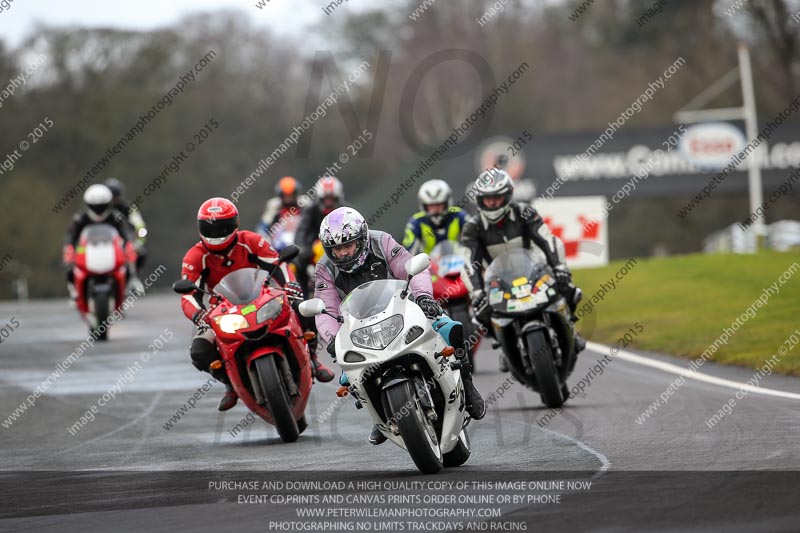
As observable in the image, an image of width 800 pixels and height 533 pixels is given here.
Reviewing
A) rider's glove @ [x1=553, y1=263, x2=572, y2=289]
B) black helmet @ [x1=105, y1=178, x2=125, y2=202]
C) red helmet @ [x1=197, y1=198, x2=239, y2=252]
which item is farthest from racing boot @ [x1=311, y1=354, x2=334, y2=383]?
black helmet @ [x1=105, y1=178, x2=125, y2=202]

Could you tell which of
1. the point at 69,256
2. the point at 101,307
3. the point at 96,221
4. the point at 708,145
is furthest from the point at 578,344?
the point at 708,145

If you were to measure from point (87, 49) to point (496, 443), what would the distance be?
5389 cm

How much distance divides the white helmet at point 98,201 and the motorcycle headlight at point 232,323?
12.2m

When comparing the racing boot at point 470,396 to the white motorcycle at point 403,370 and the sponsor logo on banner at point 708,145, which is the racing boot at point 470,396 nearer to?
the white motorcycle at point 403,370

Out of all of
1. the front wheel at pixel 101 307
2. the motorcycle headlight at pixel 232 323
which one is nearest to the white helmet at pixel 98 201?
the front wheel at pixel 101 307

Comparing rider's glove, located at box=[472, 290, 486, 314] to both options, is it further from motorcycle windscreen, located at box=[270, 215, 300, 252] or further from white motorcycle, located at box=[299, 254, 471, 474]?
motorcycle windscreen, located at box=[270, 215, 300, 252]

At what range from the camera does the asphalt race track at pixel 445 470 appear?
7.46m

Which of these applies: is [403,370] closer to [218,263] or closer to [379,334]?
[379,334]

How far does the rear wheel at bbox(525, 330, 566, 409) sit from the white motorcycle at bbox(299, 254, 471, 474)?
9.76 feet

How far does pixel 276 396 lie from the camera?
11.5 meters

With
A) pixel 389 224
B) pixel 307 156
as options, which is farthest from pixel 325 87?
pixel 389 224

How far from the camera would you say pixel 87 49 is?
2434 inches

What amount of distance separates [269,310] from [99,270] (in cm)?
1208

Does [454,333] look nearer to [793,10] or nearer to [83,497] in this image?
[83,497]
